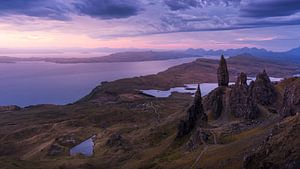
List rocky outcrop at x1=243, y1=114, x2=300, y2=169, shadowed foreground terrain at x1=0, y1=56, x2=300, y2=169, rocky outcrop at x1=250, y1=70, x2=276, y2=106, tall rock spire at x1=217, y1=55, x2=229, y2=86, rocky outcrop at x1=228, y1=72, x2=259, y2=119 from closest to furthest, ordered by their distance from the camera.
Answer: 1. rocky outcrop at x1=243, y1=114, x2=300, y2=169
2. shadowed foreground terrain at x1=0, y1=56, x2=300, y2=169
3. rocky outcrop at x1=228, y1=72, x2=259, y2=119
4. rocky outcrop at x1=250, y1=70, x2=276, y2=106
5. tall rock spire at x1=217, y1=55, x2=229, y2=86

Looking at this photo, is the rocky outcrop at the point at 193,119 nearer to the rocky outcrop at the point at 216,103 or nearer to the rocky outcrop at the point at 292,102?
the rocky outcrop at the point at 216,103

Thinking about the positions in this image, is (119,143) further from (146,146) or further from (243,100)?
(243,100)

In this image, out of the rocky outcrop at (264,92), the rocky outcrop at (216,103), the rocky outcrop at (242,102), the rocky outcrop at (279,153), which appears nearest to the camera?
the rocky outcrop at (279,153)

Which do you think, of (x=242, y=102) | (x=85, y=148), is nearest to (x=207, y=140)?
(x=242, y=102)

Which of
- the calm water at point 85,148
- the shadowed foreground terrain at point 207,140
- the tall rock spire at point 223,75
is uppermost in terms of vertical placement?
the tall rock spire at point 223,75

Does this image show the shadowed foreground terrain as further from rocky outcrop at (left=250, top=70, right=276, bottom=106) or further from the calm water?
the calm water

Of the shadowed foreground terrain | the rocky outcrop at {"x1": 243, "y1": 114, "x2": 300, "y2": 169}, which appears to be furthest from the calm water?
the rocky outcrop at {"x1": 243, "y1": 114, "x2": 300, "y2": 169}

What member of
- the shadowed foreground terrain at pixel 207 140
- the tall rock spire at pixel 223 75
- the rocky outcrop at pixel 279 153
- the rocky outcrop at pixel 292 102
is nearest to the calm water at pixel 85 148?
the shadowed foreground terrain at pixel 207 140

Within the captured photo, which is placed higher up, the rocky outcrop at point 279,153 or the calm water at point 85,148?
the rocky outcrop at point 279,153
